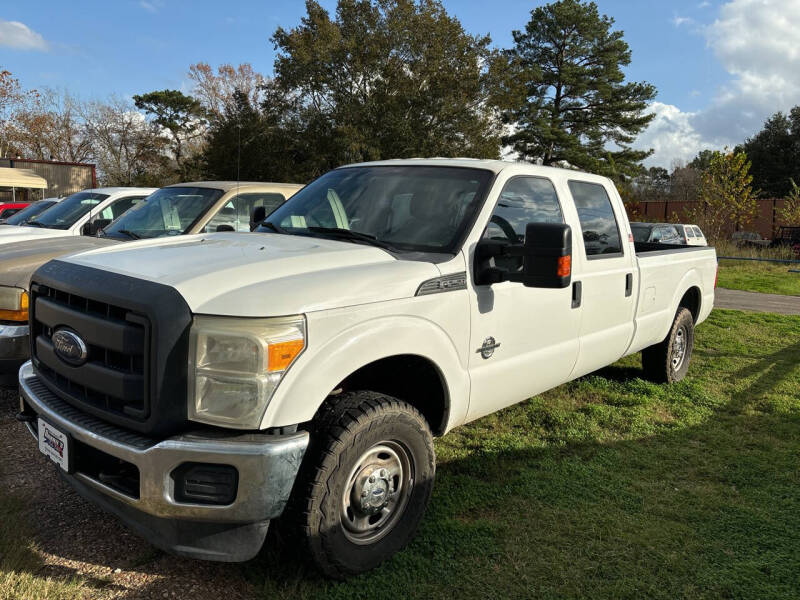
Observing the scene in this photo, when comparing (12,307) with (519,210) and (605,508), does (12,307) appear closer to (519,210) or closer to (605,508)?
(519,210)

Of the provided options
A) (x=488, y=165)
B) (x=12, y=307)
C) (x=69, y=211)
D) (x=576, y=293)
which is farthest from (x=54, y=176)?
(x=576, y=293)

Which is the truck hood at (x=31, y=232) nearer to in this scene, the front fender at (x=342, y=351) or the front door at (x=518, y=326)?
the front door at (x=518, y=326)

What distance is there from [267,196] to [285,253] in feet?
14.0

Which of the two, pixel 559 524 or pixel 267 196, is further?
pixel 267 196

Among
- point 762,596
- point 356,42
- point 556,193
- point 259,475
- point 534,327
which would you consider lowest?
point 762,596

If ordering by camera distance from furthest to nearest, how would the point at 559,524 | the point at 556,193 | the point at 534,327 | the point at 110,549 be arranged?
the point at 556,193 → the point at 534,327 → the point at 559,524 → the point at 110,549

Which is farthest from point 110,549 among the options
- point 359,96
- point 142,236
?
point 359,96

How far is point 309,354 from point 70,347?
1.09 metres

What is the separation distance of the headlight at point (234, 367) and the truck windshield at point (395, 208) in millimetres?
1199

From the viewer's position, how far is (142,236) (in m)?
6.31

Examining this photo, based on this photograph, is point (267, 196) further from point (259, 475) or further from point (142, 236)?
point (259, 475)

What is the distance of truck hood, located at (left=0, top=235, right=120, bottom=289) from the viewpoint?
462 cm

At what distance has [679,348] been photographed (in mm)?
6059

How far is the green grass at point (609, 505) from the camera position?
111 inches
